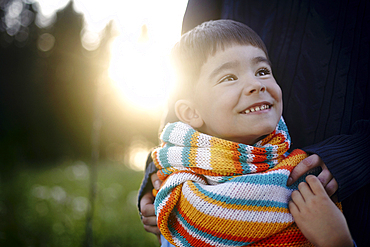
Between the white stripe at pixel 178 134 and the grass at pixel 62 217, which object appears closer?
the white stripe at pixel 178 134

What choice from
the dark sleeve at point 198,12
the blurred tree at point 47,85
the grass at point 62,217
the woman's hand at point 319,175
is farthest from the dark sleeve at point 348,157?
the blurred tree at point 47,85

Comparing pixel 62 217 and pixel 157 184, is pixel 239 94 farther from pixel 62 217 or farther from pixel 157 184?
pixel 62 217

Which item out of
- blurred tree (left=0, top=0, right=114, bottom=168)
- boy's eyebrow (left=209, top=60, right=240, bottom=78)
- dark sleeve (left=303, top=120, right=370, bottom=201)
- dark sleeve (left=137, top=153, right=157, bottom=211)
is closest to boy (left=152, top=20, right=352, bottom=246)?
boy's eyebrow (left=209, top=60, right=240, bottom=78)

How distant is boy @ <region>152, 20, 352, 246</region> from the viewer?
0.97 m

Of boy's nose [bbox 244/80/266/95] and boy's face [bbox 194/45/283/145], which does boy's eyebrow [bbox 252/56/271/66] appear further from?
boy's nose [bbox 244/80/266/95]

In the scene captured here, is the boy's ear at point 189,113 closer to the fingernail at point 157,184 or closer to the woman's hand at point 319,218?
the fingernail at point 157,184

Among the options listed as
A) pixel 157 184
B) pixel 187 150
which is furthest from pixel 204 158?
pixel 157 184

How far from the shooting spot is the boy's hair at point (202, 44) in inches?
46.1

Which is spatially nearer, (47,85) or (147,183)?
(147,183)

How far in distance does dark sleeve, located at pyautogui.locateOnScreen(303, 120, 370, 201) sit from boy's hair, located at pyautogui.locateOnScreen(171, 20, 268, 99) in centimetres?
55

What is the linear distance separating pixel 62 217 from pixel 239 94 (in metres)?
5.62

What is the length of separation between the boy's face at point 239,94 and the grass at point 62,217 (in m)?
4.42

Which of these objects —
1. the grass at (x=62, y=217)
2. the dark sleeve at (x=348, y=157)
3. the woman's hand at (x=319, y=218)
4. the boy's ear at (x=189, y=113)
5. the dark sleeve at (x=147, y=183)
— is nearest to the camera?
the woman's hand at (x=319, y=218)

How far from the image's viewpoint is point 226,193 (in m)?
0.98
